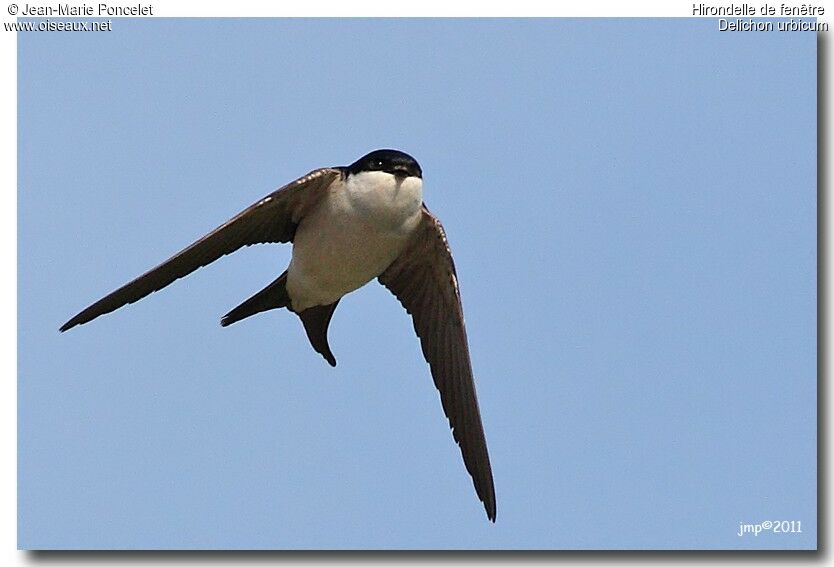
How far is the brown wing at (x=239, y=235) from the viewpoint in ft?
21.3

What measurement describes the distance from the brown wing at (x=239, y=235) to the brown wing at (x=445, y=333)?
53 cm

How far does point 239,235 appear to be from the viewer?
677 cm

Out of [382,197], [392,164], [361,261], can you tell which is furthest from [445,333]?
[392,164]

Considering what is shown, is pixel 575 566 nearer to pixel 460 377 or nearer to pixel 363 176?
pixel 460 377

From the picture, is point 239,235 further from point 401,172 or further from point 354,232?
point 401,172

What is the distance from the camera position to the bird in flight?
21.6 ft

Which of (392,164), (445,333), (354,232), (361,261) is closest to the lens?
(392,164)

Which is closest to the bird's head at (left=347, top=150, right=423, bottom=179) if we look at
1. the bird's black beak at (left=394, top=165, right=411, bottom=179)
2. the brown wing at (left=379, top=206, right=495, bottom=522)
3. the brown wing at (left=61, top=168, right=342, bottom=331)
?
the bird's black beak at (left=394, top=165, right=411, bottom=179)

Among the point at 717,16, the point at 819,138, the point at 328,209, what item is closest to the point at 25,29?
the point at 328,209

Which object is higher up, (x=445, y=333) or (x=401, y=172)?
(x=401, y=172)

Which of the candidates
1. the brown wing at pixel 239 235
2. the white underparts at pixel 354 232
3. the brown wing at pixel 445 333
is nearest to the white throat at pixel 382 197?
the white underparts at pixel 354 232

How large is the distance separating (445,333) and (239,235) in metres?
1.13

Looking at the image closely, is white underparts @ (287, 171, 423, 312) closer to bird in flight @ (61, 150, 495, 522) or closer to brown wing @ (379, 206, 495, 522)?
bird in flight @ (61, 150, 495, 522)
